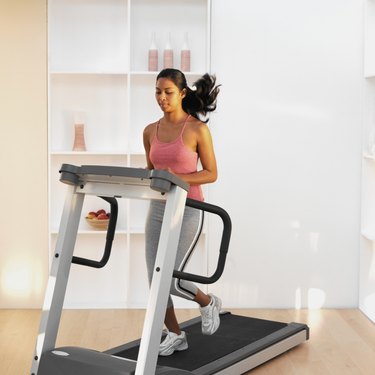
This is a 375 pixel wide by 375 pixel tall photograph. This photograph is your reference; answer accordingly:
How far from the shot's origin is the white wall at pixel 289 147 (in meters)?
5.83

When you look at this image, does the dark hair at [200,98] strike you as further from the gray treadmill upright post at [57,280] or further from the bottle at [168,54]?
the bottle at [168,54]

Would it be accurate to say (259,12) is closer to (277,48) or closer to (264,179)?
(277,48)

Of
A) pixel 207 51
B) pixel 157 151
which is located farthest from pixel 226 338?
pixel 207 51

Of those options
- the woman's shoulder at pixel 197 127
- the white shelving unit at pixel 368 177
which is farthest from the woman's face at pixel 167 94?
the white shelving unit at pixel 368 177

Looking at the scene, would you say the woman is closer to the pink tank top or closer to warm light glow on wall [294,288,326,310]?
the pink tank top

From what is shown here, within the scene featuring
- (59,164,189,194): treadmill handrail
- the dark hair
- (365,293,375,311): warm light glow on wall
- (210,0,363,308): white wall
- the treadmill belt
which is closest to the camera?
(59,164,189,194): treadmill handrail

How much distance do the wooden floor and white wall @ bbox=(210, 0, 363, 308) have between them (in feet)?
0.83

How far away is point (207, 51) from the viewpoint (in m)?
5.72

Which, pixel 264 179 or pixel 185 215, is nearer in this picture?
pixel 185 215

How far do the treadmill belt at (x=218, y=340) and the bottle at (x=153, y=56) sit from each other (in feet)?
5.53

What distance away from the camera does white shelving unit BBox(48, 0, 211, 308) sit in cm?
587

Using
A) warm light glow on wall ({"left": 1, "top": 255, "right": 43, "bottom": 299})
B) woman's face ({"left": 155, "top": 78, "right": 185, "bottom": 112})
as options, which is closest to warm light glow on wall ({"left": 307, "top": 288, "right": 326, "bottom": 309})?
warm light glow on wall ({"left": 1, "top": 255, "right": 43, "bottom": 299})

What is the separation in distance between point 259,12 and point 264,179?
3.65 ft

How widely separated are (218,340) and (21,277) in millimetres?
1683
